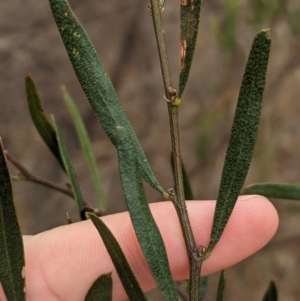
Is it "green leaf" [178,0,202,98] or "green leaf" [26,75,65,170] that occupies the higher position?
"green leaf" [178,0,202,98]

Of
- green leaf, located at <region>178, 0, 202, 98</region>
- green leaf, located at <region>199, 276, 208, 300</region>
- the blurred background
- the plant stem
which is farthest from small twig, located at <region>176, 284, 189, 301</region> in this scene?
the blurred background

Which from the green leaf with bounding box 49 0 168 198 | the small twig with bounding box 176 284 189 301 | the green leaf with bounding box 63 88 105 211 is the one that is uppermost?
the green leaf with bounding box 49 0 168 198

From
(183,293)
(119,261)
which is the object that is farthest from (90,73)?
(183,293)

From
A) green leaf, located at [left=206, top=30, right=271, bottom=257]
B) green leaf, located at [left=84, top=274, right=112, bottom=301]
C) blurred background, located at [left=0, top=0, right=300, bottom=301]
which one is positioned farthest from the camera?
blurred background, located at [left=0, top=0, right=300, bottom=301]

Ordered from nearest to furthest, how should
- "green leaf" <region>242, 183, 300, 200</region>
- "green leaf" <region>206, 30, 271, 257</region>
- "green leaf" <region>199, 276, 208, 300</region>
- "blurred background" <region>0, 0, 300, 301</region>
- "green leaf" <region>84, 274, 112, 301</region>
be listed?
"green leaf" <region>206, 30, 271, 257</region> < "green leaf" <region>84, 274, 112, 301</region> < "green leaf" <region>242, 183, 300, 200</region> < "green leaf" <region>199, 276, 208, 300</region> < "blurred background" <region>0, 0, 300, 301</region>

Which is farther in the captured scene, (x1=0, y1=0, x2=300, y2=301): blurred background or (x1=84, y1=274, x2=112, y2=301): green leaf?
(x1=0, y1=0, x2=300, y2=301): blurred background

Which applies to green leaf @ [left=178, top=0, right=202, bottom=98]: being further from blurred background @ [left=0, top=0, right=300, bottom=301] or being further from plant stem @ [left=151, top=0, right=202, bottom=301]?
blurred background @ [left=0, top=0, right=300, bottom=301]

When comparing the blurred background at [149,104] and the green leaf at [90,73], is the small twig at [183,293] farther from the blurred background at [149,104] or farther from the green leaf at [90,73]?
the blurred background at [149,104]

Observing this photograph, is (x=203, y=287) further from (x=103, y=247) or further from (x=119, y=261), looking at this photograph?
(x=119, y=261)
